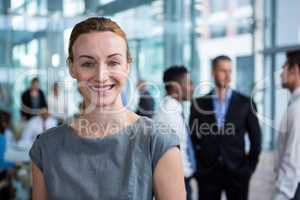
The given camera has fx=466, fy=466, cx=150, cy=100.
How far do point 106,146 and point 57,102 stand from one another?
5630mm

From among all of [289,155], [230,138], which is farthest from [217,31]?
[289,155]

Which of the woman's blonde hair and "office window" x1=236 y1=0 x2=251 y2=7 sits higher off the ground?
"office window" x1=236 y1=0 x2=251 y2=7

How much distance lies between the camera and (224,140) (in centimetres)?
353

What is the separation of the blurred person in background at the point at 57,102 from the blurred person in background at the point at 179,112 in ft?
10.1

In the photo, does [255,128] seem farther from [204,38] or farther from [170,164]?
[204,38]

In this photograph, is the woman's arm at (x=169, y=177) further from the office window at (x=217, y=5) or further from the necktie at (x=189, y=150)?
the office window at (x=217, y=5)

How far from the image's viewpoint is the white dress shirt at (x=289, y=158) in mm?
2477

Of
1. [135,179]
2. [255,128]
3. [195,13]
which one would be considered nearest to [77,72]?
[135,179]

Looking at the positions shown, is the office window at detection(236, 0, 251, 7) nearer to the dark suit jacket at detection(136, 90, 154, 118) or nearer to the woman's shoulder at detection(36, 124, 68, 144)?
the dark suit jacket at detection(136, 90, 154, 118)

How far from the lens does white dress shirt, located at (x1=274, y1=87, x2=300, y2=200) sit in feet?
8.13

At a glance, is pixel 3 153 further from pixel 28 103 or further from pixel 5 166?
pixel 28 103

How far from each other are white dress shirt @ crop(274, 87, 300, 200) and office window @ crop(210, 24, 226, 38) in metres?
5.91

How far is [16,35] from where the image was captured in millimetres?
7418

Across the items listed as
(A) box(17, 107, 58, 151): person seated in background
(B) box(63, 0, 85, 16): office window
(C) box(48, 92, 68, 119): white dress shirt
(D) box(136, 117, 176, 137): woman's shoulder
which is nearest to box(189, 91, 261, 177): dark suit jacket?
(A) box(17, 107, 58, 151): person seated in background
